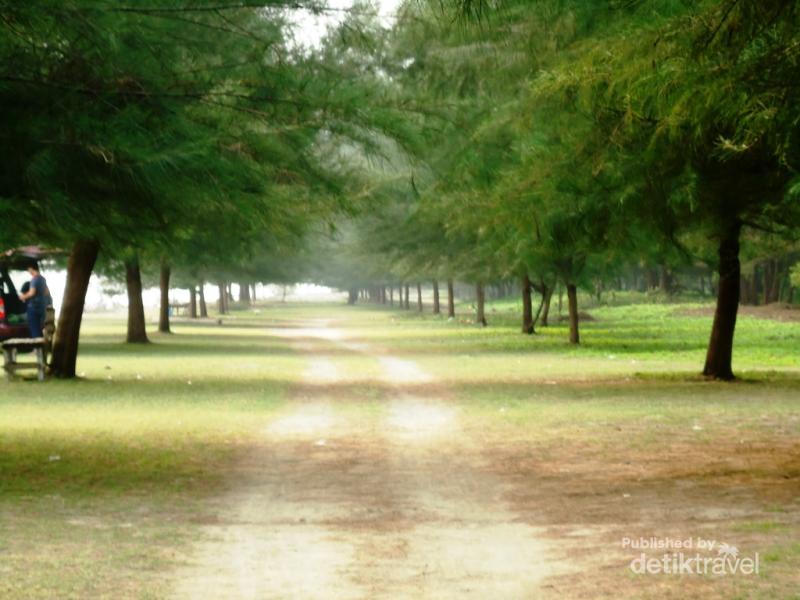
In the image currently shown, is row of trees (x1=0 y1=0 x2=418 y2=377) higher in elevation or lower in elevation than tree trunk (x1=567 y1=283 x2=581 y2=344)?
higher

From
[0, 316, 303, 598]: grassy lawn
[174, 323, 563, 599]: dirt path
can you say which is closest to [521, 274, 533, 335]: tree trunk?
[0, 316, 303, 598]: grassy lawn

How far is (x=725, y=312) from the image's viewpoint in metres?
21.4

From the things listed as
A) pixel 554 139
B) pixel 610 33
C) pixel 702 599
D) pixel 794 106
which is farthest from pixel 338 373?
pixel 702 599

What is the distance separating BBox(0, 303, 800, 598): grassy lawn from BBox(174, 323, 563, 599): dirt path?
253mm

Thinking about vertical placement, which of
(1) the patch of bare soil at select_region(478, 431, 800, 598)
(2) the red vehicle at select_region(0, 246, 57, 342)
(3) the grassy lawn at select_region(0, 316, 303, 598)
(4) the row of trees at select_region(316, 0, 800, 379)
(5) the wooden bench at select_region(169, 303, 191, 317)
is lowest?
(1) the patch of bare soil at select_region(478, 431, 800, 598)

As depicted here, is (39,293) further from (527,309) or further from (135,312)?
(527,309)

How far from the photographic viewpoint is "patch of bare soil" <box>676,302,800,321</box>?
4984cm

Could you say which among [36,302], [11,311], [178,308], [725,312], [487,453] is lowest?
[487,453]

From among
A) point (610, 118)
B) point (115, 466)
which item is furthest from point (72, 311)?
point (610, 118)

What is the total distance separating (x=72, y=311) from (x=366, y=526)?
1565cm

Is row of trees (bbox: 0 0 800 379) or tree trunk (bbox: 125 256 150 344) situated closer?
row of trees (bbox: 0 0 800 379)

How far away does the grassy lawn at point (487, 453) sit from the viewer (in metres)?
7.64

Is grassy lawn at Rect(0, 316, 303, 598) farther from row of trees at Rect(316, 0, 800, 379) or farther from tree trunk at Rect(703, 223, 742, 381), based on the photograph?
tree trunk at Rect(703, 223, 742, 381)

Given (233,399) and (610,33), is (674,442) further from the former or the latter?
(233,399)
